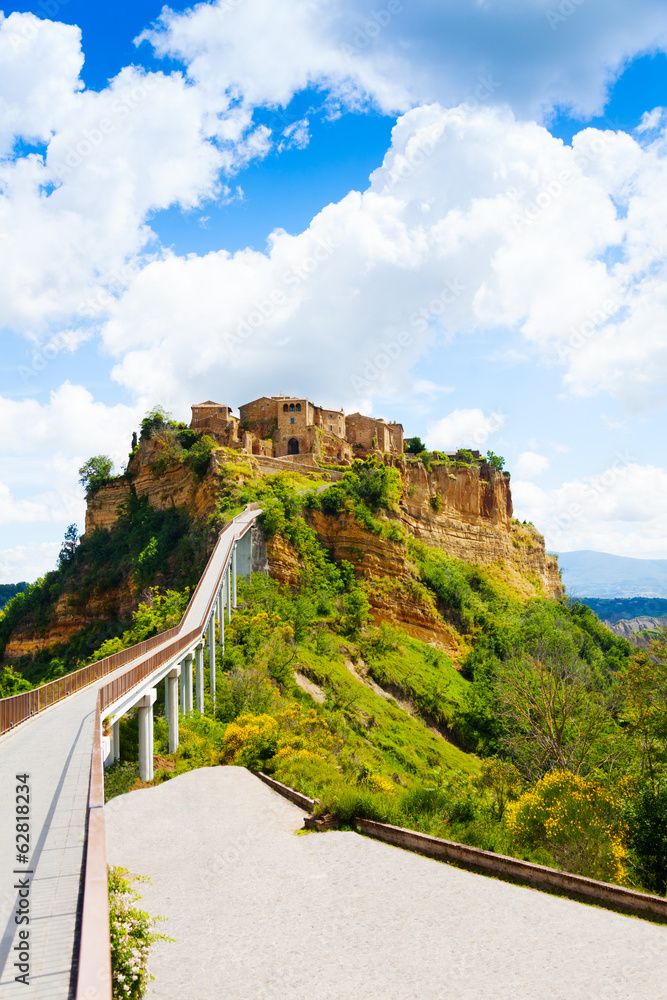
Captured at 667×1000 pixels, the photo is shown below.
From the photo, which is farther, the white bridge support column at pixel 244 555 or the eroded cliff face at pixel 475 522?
the eroded cliff face at pixel 475 522

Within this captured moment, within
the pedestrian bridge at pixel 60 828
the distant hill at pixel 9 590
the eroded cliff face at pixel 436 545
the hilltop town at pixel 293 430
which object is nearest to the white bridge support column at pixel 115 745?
the pedestrian bridge at pixel 60 828

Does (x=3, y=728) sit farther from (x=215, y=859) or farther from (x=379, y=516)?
(x=379, y=516)

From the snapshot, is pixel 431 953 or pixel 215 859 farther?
pixel 215 859

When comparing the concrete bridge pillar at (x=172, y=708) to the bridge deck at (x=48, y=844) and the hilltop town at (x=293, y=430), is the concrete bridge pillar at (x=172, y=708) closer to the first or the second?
the bridge deck at (x=48, y=844)

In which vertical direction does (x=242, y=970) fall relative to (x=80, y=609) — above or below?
below

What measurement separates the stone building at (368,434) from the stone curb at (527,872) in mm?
54748

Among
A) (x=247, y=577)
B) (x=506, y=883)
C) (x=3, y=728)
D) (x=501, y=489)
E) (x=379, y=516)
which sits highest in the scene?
(x=501, y=489)

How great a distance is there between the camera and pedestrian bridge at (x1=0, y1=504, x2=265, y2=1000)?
194 inches

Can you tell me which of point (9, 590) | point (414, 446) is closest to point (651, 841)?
point (414, 446)

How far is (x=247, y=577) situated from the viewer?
4131 centimetres

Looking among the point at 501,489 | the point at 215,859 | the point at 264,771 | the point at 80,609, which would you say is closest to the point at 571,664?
the point at 264,771

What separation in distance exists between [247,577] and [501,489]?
4087 cm

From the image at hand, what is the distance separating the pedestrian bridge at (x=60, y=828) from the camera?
494 cm

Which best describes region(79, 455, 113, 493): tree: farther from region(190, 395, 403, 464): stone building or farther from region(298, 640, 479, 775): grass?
region(298, 640, 479, 775): grass
